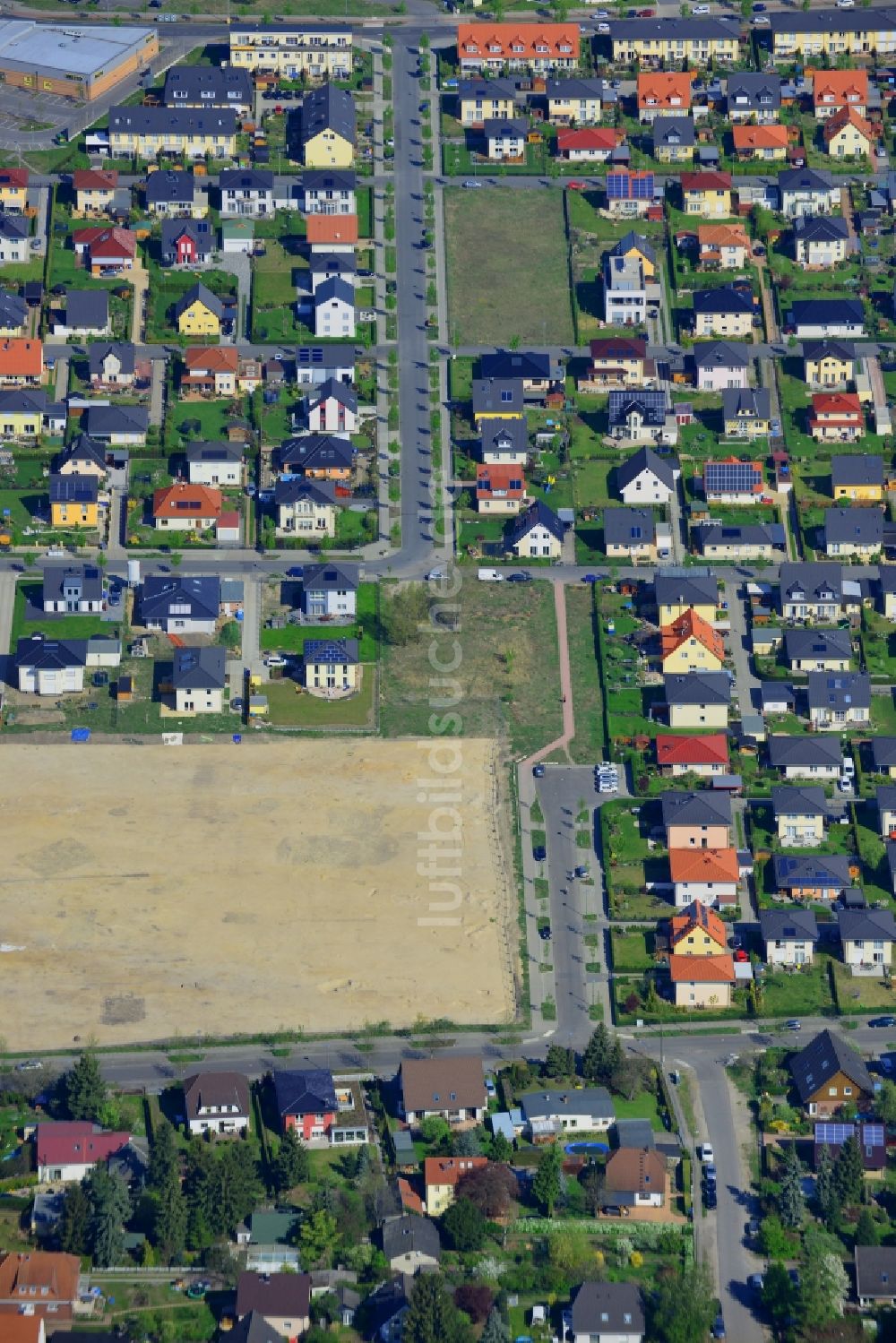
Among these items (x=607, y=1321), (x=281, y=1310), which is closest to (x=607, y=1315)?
(x=607, y=1321)

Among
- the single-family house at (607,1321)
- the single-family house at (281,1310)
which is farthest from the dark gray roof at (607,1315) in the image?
the single-family house at (281,1310)

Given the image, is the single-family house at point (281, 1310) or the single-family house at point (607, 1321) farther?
the single-family house at point (281, 1310)

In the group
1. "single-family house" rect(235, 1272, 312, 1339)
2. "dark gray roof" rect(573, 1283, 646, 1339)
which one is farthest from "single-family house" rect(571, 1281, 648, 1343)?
"single-family house" rect(235, 1272, 312, 1339)

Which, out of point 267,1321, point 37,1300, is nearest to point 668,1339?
point 267,1321

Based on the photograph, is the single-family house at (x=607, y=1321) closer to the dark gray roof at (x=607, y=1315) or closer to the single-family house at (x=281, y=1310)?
the dark gray roof at (x=607, y=1315)

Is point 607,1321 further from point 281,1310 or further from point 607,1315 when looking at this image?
point 281,1310

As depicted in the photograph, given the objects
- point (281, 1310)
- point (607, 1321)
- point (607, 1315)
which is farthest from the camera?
point (281, 1310)

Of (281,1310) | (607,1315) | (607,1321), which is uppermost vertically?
(281,1310)

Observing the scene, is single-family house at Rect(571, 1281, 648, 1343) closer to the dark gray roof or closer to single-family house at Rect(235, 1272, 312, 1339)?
the dark gray roof

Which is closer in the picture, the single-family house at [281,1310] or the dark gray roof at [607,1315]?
the dark gray roof at [607,1315]
